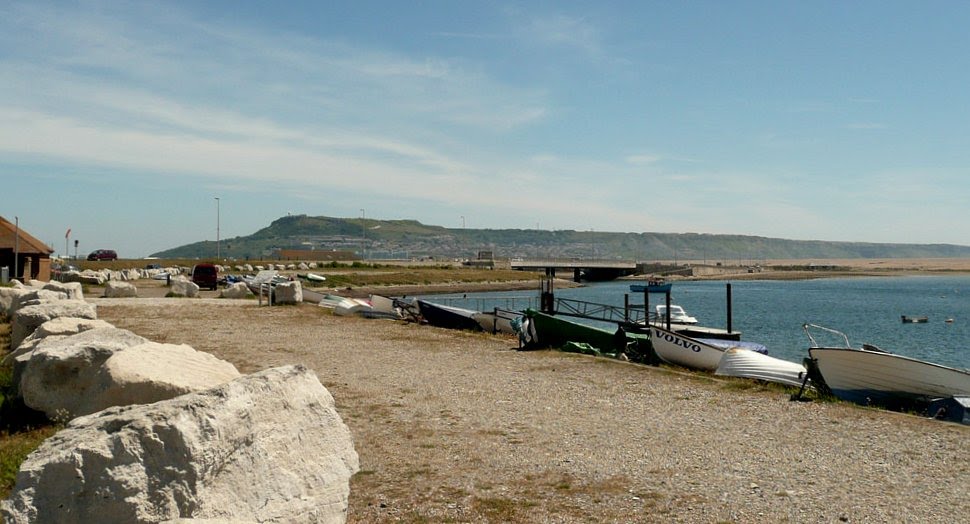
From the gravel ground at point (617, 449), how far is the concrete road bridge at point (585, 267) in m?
132

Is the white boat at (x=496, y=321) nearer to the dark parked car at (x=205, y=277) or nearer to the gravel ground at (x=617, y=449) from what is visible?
the gravel ground at (x=617, y=449)

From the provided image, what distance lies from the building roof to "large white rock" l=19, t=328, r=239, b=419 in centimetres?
4332

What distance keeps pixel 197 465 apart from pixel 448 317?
90.6 feet

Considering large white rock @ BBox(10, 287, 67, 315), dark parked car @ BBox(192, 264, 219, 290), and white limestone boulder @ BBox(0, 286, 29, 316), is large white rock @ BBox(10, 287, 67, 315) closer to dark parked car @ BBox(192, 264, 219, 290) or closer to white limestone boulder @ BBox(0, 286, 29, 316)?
white limestone boulder @ BBox(0, 286, 29, 316)

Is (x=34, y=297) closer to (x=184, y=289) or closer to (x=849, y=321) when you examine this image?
(x=184, y=289)

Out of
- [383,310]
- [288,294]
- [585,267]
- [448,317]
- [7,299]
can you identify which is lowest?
[585,267]

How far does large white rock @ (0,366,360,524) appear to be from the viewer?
17.1 feet

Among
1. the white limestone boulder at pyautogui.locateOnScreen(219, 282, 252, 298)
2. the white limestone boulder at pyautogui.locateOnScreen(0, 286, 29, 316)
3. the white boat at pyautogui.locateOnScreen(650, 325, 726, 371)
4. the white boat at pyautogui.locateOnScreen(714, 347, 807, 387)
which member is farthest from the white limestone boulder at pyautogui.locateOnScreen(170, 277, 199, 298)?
the white boat at pyautogui.locateOnScreen(714, 347, 807, 387)

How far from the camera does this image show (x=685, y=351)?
23.7 metres

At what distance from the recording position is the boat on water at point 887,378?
18.0 metres

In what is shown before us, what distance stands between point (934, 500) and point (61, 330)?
1355cm

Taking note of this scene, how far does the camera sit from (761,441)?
11.0 metres

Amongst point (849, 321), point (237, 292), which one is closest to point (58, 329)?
point (237, 292)

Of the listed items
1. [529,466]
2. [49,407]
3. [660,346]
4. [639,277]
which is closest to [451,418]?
[529,466]
